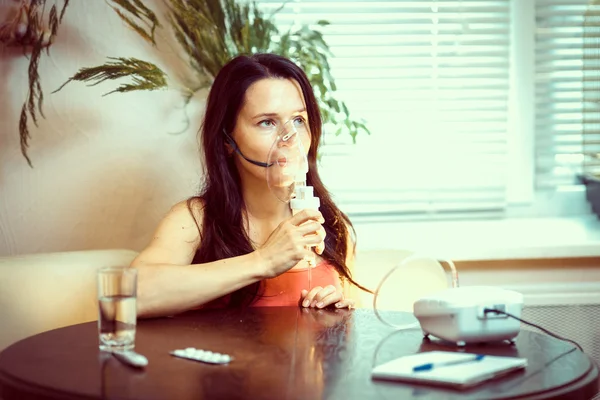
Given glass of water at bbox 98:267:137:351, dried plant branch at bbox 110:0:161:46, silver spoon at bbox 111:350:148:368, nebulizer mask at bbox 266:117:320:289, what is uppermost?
dried plant branch at bbox 110:0:161:46

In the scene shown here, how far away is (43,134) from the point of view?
262 cm

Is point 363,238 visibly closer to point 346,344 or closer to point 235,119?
point 235,119

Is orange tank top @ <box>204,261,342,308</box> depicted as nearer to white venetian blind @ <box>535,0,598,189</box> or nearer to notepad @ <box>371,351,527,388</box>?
notepad @ <box>371,351,527,388</box>

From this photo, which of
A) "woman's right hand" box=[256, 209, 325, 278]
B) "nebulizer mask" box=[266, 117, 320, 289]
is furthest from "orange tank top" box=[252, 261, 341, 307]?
"woman's right hand" box=[256, 209, 325, 278]

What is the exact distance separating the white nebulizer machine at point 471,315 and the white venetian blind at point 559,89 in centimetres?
164

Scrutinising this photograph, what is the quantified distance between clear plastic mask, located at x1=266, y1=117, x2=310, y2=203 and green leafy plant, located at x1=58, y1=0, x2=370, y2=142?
592 mm

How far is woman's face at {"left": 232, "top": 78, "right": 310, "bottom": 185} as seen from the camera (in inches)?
83.0

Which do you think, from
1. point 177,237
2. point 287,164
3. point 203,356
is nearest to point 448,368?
point 203,356

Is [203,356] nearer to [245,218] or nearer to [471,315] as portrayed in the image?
[471,315]

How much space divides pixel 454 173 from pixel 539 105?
1.31 ft

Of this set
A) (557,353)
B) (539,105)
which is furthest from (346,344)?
(539,105)

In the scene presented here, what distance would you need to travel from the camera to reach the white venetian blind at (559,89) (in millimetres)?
2943

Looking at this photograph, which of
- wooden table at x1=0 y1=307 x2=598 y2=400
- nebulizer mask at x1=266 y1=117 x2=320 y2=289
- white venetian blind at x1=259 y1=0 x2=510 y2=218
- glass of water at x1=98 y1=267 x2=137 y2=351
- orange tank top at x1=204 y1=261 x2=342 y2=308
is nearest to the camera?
wooden table at x1=0 y1=307 x2=598 y2=400

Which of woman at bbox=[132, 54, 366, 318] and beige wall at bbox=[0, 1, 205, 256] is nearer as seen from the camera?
woman at bbox=[132, 54, 366, 318]
